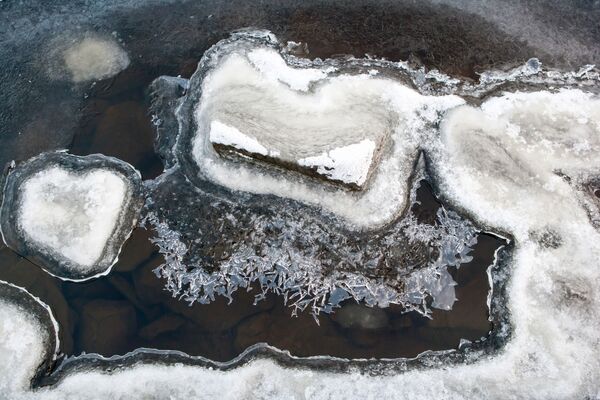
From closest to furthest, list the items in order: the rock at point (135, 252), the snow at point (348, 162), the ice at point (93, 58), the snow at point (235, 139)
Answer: the snow at point (348, 162) → the snow at point (235, 139) → the rock at point (135, 252) → the ice at point (93, 58)

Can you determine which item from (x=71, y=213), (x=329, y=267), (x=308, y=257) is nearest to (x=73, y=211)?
(x=71, y=213)

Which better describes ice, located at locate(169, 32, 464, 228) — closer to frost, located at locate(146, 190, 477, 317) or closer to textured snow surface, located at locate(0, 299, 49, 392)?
frost, located at locate(146, 190, 477, 317)

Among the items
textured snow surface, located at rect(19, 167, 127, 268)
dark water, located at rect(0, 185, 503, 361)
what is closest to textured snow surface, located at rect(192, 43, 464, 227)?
dark water, located at rect(0, 185, 503, 361)

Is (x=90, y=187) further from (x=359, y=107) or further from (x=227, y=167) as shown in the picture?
(x=359, y=107)

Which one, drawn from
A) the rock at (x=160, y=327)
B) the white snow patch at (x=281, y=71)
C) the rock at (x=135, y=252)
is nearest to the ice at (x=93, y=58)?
the white snow patch at (x=281, y=71)

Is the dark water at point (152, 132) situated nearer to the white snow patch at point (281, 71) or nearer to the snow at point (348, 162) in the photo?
the white snow patch at point (281, 71)

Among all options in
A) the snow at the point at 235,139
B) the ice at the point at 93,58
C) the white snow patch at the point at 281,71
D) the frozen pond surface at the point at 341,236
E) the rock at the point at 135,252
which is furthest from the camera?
the ice at the point at 93,58
